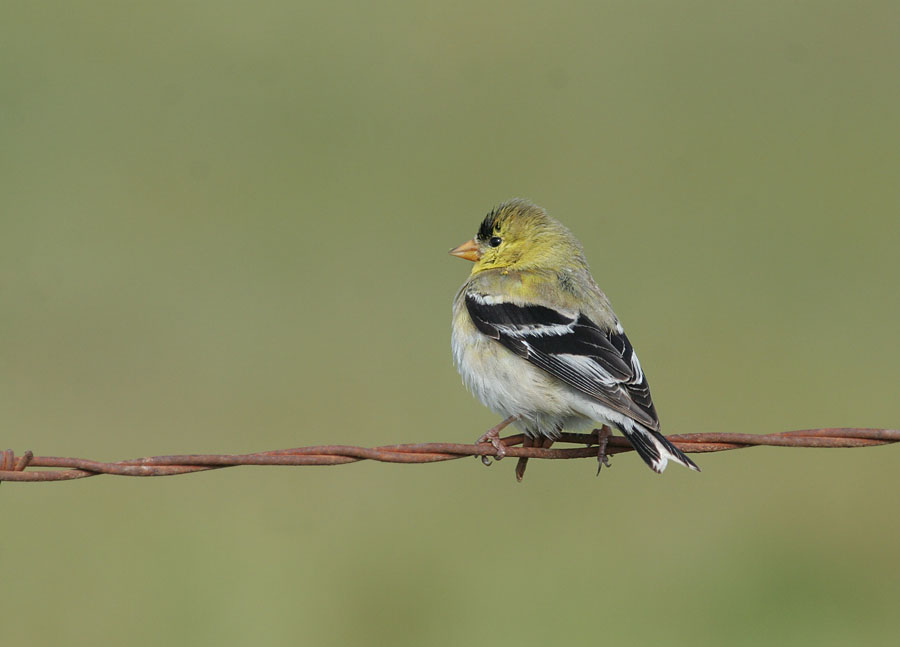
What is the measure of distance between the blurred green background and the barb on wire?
2.92 meters

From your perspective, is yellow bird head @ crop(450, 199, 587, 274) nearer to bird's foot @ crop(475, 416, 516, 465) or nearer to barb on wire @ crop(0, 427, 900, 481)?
bird's foot @ crop(475, 416, 516, 465)

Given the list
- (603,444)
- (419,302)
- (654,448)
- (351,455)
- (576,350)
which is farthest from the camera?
(419,302)

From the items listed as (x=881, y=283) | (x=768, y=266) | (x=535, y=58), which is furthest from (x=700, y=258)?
(x=535, y=58)

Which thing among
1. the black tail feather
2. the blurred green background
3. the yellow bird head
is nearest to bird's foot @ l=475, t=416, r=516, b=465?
the black tail feather

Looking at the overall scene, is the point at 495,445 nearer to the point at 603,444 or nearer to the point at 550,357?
the point at 603,444

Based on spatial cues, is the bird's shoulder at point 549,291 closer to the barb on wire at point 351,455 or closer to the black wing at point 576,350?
the black wing at point 576,350

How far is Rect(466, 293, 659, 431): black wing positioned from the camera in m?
4.86

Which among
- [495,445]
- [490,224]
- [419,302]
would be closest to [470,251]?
[490,224]

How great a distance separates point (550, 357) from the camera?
5.12 m

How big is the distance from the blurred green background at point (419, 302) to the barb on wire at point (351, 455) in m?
2.92

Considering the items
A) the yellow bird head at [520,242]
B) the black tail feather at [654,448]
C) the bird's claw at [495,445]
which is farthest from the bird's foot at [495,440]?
the yellow bird head at [520,242]

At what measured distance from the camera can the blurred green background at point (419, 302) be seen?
24.0ft

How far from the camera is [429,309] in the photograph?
10844mm

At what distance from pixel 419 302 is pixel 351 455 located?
22.7 feet
